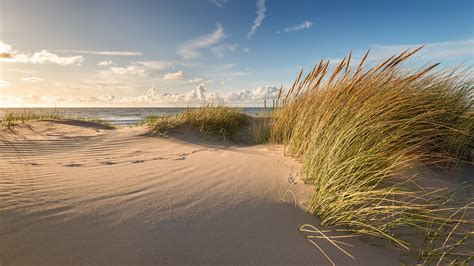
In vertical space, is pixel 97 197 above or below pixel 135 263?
above

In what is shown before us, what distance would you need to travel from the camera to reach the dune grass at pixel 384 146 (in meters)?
1.69

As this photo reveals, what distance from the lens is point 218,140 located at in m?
5.61

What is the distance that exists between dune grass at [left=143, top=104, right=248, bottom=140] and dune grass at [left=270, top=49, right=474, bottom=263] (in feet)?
7.57

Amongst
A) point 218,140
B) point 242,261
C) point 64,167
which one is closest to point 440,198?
point 242,261

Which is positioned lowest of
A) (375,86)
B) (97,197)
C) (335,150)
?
(97,197)

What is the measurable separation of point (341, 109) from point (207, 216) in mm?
2066

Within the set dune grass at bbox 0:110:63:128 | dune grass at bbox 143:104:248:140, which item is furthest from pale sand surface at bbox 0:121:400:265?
dune grass at bbox 0:110:63:128

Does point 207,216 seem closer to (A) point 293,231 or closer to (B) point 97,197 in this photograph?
(A) point 293,231

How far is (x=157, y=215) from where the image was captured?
5.71ft

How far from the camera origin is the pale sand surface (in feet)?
4.56

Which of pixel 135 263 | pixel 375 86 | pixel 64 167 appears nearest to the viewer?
pixel 135 263

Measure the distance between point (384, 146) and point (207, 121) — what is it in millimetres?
4241

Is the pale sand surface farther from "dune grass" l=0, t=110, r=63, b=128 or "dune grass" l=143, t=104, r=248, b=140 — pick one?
"dune grass" l=0, t=110, r=63, b=128

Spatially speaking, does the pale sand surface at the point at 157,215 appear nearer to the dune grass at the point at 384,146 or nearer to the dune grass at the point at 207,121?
the dune grass at the point at 384,146
